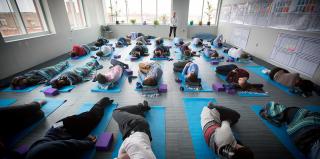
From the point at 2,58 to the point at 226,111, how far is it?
5405 mm

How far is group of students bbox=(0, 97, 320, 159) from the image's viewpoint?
1468mm

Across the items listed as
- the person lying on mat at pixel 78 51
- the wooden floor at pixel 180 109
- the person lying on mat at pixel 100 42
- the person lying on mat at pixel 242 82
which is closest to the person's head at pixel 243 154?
the wooden floor at pixel 180 109

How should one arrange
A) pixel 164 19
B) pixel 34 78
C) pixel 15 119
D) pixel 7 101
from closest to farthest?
pixel 15 119
pixel 7 101
pixel 34 78
pixel 164 19

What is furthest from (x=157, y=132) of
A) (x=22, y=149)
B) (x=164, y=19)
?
(x=164, y=19)

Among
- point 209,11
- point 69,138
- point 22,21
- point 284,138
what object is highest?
point 209,11

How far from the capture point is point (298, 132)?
211 cm

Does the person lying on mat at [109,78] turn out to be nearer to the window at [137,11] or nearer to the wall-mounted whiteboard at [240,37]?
→ the wall-mounted whiteboard at [240,37]

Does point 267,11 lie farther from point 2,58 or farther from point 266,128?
point 2,58

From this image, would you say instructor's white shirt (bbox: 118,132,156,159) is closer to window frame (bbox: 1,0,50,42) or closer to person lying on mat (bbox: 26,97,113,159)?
person lying on mat (bbox: 26,97,113,159)

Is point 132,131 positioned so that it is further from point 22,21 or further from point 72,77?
point 22,21

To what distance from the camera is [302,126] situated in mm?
2078

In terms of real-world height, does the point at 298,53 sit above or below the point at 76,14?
below

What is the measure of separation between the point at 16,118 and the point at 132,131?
1.84 meters

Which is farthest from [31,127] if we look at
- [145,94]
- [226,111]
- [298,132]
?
[298,132]
